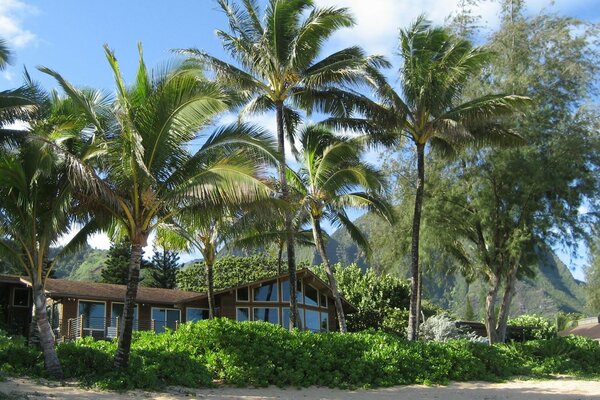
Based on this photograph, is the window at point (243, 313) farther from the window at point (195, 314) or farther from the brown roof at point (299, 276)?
the window at point (195, 314)

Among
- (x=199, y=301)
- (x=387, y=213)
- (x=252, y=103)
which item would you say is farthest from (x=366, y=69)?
(x=199, y=301)

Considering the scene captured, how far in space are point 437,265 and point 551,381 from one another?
25.5ft

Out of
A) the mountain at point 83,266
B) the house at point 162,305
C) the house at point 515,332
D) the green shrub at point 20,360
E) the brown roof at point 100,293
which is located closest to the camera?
the green shrub at point 20,360

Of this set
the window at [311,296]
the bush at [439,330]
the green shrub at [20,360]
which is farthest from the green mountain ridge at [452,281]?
the green shrub at [20,360]

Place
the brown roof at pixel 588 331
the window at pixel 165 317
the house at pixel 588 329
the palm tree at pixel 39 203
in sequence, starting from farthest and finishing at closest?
the house at pixel 588 329
the brown roof at pixel 588 331
the window at pixel 165 317
the palm tree at pixel 39 203

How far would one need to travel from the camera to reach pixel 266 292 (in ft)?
101

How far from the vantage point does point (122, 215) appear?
1362 centimetres

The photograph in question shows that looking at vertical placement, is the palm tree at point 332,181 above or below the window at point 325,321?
above

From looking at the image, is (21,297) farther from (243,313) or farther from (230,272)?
(230,272)

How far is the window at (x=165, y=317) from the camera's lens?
3000cm

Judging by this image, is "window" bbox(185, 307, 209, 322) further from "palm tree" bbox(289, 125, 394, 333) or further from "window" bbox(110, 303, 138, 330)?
"palm tree" bbox(289, 125, 394, 333)

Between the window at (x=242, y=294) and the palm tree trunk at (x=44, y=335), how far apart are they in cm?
1742

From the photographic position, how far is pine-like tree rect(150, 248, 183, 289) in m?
49.6

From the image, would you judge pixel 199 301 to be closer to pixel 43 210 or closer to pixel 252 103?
pixel 252 103
